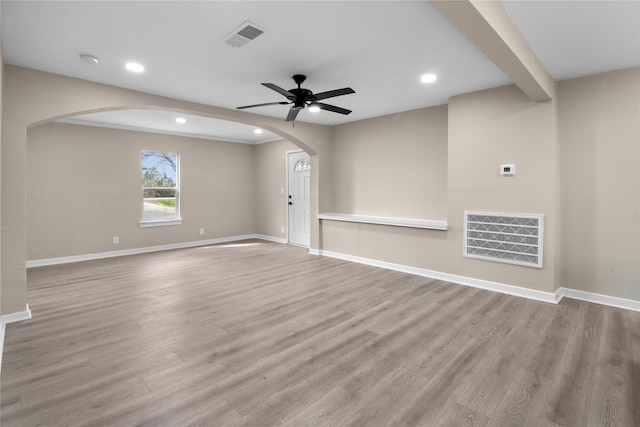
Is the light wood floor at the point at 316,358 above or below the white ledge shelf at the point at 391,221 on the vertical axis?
below

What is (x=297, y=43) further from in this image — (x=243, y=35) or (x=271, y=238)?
(x=271, y=238)

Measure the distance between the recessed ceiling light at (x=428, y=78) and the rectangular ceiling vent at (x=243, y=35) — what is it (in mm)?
1940

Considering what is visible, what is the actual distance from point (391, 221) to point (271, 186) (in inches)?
144

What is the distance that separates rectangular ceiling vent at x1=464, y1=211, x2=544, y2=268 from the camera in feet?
12.0

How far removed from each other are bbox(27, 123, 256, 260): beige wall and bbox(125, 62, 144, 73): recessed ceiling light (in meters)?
3.26

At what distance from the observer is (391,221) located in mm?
5082

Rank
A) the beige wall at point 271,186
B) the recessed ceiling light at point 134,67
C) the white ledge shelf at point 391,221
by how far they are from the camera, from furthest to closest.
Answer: the beige wall at point 271,186 < the white ledge shelf at point 391,221 < the recessed ceiling light at point 134,67

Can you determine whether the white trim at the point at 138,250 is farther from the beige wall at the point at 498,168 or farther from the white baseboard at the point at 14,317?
the beige wall at the point at 498,168

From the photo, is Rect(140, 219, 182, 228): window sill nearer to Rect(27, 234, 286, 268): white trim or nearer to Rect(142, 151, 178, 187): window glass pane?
Rect(27, 234, 286, 268): white trim

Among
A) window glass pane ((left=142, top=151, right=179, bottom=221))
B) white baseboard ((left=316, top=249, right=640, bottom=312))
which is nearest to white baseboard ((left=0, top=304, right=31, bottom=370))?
window glass pane ((left=142, top=151, right=179, bottom=221))

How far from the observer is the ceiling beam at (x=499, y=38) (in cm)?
179

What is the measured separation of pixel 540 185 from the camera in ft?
11.8

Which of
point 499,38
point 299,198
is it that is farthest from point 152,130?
point 499,38

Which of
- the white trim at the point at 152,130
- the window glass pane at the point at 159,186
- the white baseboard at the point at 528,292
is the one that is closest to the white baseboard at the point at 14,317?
the window glass pane at the point at 159,186
